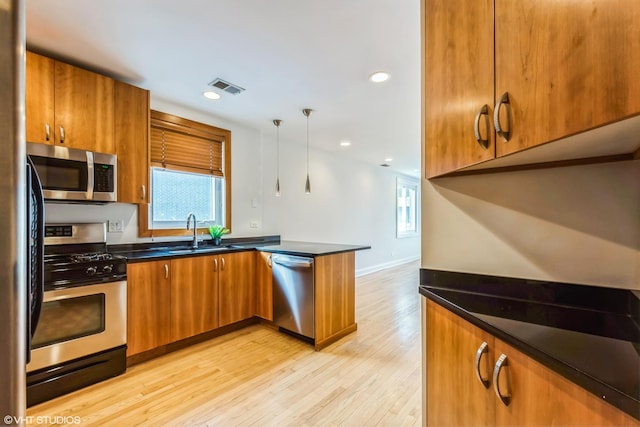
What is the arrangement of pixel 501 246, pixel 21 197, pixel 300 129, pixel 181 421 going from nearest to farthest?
pixel 21 197 → pixel 501 246 → pixel 181 421 → pixel 300 129

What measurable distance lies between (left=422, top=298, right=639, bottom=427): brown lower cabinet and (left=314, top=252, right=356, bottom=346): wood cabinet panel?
134cm

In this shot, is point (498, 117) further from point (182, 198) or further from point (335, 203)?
point (335, 203)

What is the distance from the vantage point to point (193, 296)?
8.80 ft

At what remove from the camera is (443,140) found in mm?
1261

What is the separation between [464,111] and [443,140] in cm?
18

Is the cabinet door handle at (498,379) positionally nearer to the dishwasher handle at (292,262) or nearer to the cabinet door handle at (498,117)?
the cabinet door handle at (498,117)

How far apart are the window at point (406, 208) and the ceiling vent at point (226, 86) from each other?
17.5ft

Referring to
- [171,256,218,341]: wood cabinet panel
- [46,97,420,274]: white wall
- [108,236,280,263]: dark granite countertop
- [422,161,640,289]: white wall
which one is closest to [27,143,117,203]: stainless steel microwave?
[46,97,420,274]: white wall

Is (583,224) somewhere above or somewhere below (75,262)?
above

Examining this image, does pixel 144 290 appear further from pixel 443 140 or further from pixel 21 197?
pixel 443 140

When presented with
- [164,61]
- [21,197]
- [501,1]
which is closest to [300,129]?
[164,61]

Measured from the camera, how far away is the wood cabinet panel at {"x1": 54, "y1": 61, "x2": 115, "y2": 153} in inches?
82.7

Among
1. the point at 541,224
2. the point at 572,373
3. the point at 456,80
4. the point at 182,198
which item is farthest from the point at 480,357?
the point at 182,198

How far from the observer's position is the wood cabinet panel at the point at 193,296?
257cm
